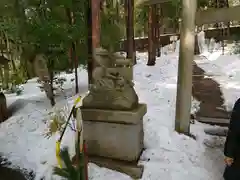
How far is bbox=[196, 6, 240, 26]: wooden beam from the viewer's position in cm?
317

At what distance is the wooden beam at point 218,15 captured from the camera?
317cm

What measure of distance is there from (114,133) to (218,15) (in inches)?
82.1

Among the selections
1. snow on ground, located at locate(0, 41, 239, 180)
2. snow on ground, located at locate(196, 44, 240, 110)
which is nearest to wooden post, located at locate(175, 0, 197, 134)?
snow on ground, located at locate(0, 41, 239, 180)

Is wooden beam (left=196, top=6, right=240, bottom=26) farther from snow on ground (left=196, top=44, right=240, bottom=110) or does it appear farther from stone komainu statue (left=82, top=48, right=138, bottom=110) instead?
snow on ground (left=196, top=44, right=240, bottom=110)

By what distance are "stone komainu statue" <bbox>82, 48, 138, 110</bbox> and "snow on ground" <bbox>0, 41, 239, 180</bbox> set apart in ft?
2.40

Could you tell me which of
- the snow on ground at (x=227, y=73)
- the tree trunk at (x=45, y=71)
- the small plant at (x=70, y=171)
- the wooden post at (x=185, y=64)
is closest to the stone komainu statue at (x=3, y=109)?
the tree trunk at (x=45, y=71)

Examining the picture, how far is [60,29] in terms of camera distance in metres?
4.21

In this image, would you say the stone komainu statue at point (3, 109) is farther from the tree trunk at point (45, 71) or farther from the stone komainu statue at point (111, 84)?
the stone komainu statue at point (111, 84)

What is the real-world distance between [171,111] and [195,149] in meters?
1.06

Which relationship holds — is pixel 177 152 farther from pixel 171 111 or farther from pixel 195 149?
pixel 171 111

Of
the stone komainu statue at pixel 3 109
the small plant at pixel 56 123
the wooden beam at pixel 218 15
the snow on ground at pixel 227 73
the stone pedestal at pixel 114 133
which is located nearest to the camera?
the stone pedestal at pixel 114 133

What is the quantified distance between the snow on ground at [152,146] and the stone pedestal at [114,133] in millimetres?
207

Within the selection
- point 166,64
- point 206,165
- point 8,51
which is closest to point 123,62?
point 206,165

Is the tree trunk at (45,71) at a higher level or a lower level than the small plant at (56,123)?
higher
